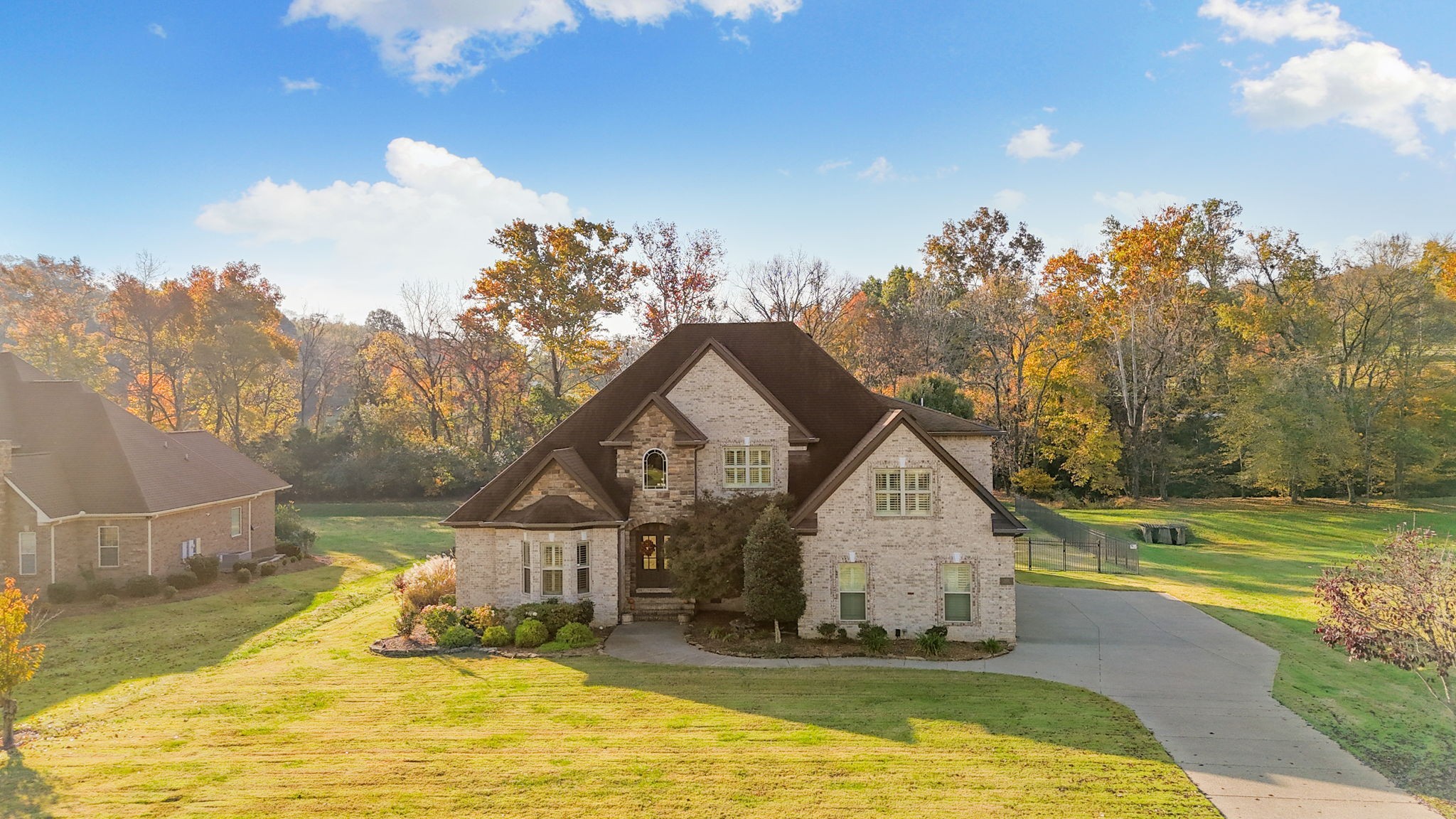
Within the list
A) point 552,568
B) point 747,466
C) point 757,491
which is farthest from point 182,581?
point 757,491

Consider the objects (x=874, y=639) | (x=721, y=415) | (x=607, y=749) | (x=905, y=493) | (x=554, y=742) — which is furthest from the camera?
(x=721, y=415)

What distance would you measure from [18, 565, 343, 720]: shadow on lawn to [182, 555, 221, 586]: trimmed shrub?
771 millimetres

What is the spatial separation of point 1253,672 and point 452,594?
21.6 m

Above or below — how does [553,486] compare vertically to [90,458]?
below

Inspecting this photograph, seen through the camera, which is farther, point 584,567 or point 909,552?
point 584,567

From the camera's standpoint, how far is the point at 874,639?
18.3 m

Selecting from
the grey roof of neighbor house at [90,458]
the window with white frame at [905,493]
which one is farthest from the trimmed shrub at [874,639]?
the grey roof of neighbor house at [90,458]

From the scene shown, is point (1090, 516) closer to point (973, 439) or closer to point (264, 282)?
point (973, 439)

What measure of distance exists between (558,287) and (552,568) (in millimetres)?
33774

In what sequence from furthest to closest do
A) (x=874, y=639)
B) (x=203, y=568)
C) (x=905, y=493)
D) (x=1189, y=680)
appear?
(x=203, y=568) → (x=905, y=493) → (x=874, y=639) → (x=1189, y=680)

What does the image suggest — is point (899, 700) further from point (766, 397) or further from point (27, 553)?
point (27, 553)

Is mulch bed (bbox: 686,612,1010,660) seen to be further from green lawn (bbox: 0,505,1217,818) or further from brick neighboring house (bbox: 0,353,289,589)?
brick neighboring house (bbox: 0,353,289,589)

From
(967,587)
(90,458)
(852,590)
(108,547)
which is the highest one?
(90,458)

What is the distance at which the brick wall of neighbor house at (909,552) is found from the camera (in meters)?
19.0
